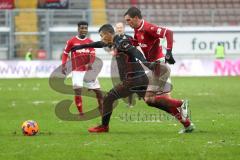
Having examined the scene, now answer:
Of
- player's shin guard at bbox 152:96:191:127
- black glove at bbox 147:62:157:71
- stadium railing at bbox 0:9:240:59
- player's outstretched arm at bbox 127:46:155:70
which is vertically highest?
player's outstretched arm at bbox 127:46:155:70

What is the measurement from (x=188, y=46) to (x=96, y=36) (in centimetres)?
616

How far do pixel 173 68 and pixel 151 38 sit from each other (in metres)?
26.9

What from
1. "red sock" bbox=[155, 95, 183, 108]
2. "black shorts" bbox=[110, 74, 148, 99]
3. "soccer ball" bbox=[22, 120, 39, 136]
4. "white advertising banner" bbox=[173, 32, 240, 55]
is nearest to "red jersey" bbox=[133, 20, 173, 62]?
"black shorts" bbox=[110, 74, 148, 99]

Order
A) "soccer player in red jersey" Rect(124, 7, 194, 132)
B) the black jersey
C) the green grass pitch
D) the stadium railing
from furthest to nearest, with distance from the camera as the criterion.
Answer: the stadium railing, the black jersey, "soccer player in red jersey" Rect(124, 7, 194, 132), the green grass pitch

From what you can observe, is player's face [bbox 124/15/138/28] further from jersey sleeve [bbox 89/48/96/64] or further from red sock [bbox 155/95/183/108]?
jersey sleeve [bbox 89/48/96/64]

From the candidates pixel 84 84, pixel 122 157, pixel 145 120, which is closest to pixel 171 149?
pixel 122 157

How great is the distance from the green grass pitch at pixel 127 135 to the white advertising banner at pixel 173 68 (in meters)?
16.2

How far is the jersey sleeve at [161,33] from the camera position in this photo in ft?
39.0

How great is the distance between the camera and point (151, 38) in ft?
40.2

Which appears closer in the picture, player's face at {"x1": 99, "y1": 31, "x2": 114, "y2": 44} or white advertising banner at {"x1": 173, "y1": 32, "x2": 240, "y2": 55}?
player's face at {"x1": 99, "y1": 31, "x2": 114, "y2": 44}

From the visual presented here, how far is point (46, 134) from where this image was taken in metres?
12.3

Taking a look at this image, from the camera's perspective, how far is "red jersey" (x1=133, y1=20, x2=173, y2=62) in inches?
472

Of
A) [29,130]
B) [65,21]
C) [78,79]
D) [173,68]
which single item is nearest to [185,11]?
[173,68]

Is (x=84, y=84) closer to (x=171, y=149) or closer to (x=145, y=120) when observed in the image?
(x=145, y=120)
